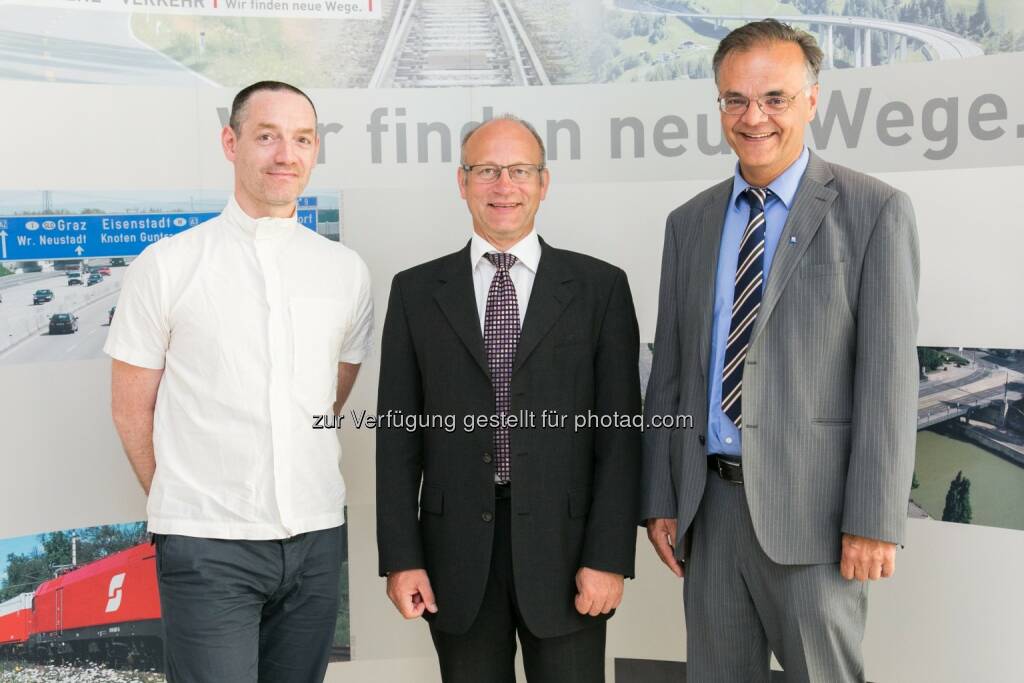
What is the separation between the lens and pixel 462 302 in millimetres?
2363

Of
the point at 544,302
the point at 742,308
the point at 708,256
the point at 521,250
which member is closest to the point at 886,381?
the point at 742,308

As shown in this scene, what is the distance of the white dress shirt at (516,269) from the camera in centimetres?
238

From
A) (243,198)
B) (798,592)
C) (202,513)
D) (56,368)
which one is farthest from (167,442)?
(798,592)

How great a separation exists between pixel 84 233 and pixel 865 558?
104 inches

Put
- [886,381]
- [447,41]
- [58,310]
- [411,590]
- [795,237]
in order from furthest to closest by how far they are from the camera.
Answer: [447,41] < [58,310] < [411,590] < [795,237] < [886,381]

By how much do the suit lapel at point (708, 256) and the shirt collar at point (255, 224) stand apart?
3.46ft

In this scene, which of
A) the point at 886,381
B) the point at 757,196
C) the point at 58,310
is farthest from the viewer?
the point at 58,310

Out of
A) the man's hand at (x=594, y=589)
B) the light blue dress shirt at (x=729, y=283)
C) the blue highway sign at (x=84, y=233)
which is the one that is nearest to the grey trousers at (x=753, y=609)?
the light blue dress shirt at (x=729, y=283)

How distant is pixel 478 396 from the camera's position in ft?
7.57

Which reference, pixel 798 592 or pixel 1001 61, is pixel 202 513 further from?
pixel 1001 61

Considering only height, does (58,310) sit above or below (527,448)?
above

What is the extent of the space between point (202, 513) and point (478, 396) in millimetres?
736

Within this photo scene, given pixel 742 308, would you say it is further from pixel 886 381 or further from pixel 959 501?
pixel 959 501

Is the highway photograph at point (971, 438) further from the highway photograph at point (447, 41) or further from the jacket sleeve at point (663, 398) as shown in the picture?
the highway photograph at point (447, 41)
